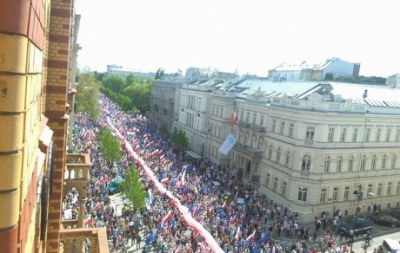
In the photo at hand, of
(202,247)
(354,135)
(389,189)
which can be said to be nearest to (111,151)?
(202,247)

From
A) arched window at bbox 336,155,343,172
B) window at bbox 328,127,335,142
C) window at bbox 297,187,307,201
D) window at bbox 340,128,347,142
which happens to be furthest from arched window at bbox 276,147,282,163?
window at bbox 340,128,347,142

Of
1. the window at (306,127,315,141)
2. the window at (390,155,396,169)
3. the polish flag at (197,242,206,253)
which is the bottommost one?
the polish flag at (197,242,206,253)

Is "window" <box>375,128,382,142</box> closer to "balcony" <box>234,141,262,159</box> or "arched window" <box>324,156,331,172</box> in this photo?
"arched window" <box>324,156,331,172</box>

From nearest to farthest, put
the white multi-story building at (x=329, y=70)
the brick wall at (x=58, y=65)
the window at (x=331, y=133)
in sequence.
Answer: the brick wall at (x=58, y=65), the window at (x=331, y=133), the white multi-story building at (x=329, y=70)

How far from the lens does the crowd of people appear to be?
2709 centimetres

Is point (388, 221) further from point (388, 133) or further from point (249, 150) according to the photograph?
point (249, 150)

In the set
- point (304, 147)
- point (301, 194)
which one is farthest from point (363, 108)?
point (301, 194)

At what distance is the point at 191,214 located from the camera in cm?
3070

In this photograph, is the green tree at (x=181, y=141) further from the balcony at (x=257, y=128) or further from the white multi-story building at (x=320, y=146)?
the balcony at (x=257, y=128)

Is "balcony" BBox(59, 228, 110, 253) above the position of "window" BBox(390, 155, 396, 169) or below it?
above

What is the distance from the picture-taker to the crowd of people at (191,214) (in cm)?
2709

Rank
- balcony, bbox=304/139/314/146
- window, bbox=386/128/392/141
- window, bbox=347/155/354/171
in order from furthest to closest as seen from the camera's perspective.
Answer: window, bbox=386/128/392/141, window, bbox=347/155/354/171, balcony, bbox=304/139/314/146

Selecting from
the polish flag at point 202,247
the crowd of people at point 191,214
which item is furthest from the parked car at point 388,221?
the polish flag at point 202,247

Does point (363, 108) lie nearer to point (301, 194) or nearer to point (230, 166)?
point (301, 194)
